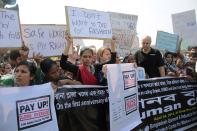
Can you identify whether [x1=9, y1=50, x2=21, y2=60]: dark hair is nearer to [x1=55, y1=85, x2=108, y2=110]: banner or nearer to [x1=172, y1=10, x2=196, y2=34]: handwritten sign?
[x1=55, y1=85, x2=108, y2=110]: banner

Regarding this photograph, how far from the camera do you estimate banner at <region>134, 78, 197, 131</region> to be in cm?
677

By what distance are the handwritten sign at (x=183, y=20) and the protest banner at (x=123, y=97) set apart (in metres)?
4.80

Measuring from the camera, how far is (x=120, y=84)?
580 cm

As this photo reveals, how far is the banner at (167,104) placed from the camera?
6773mm

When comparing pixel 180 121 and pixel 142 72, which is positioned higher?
pixel 142 72

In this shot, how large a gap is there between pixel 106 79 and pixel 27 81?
5.49 ft

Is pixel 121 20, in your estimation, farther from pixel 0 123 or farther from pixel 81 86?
pixel 0 123

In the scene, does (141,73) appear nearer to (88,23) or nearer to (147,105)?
(147,105)

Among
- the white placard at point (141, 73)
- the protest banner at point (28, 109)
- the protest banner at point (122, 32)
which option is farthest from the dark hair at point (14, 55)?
the protest banner at point (122, 32)

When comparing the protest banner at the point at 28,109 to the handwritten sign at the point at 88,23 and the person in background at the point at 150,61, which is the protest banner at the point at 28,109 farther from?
the person in background at the point at 150,61

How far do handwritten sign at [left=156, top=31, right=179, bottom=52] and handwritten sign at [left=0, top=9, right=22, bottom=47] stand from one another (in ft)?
15.3

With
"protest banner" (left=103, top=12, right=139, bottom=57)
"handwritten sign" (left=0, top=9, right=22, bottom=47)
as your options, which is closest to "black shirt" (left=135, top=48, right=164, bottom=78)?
"protest banner" (left=103, top=12, right=139, bottom=57)

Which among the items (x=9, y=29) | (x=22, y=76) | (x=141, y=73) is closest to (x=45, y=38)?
(x=9, y=29)

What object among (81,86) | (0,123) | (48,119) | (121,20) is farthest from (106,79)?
(121,20)
